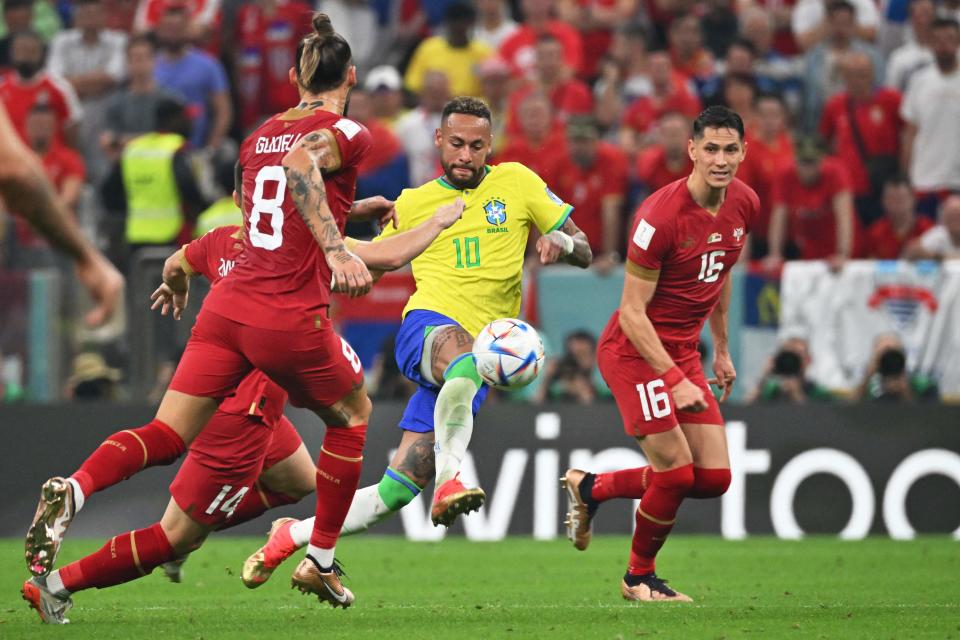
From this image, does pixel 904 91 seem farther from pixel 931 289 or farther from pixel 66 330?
pixel 66 330

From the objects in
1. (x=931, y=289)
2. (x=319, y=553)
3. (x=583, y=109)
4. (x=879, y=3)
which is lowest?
(x=319, y=553)

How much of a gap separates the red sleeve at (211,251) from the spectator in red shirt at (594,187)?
7.14 meters

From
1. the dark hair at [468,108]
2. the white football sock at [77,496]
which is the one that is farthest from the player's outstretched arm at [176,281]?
the dark hair at [468,108]

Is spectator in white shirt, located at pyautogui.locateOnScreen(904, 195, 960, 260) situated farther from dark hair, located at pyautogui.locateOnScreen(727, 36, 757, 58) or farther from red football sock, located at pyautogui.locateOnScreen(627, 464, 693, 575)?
red football sock, located at pyautogui.locateOnScreen(627, 464, 693, 575)

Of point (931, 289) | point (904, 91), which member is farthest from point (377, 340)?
point (904, 91)

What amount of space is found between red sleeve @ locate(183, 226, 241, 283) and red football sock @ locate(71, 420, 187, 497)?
111 cm

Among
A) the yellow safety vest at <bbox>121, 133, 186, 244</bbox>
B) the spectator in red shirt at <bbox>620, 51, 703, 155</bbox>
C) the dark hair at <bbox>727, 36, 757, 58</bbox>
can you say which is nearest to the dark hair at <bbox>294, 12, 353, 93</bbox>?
the yellow safety vest at <bbox>121, 133, 186, 244</bbox>

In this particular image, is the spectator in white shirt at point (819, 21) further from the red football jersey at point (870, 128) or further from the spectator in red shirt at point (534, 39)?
the spectator in red shirt at point (534, 39)

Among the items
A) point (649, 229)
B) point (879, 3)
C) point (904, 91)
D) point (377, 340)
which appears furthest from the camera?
point (879, 3)

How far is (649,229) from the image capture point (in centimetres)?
918

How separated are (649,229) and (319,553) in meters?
2.55

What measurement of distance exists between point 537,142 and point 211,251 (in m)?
7.60

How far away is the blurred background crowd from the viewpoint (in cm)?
1448

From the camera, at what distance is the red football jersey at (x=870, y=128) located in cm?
1620
